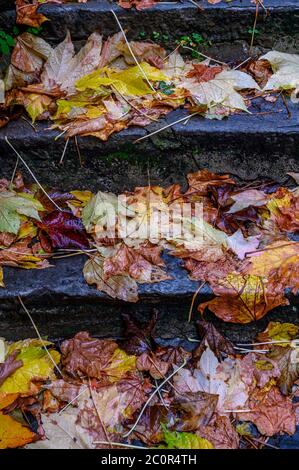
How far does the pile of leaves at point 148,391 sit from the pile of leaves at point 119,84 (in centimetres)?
81

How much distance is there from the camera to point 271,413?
1412mm

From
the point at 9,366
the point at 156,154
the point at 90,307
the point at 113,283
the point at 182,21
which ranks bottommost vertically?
the point at 9,366

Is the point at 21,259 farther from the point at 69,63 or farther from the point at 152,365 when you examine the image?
the point at 69,63

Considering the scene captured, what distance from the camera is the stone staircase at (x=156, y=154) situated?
1553 mm

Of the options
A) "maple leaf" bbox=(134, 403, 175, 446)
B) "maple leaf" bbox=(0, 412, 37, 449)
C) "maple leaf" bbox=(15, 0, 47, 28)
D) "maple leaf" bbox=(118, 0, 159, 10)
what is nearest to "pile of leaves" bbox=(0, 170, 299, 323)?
"maple leaf" bbox=(134, 403, 175, 446)

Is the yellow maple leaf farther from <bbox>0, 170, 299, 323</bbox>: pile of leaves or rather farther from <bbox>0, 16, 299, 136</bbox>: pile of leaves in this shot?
<bbox>0, 16, 299, 136</bbox>: pile of leaves

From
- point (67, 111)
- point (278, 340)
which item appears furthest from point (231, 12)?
point (278, 340)

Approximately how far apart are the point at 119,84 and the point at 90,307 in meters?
0.90

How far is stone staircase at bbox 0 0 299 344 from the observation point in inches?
61.1

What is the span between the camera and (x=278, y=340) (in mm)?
1562

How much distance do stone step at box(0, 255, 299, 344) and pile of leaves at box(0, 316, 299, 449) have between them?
0.04 metres

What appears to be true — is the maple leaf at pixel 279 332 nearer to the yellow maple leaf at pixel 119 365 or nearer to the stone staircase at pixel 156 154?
the stone staircase at pixel 156 154

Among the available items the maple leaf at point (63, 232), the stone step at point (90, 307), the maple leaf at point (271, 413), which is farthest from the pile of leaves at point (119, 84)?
the maple leaf at point (271, 413)

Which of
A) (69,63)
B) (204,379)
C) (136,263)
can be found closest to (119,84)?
(69,63)
